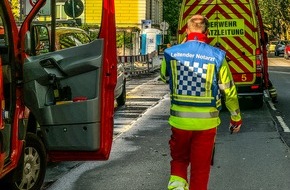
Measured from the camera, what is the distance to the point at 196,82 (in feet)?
18.5

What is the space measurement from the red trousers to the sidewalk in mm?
1760

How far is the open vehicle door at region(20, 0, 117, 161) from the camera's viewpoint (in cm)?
632

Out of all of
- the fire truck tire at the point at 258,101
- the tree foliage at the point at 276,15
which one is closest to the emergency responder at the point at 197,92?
the fire truck tire at the point at 258,101

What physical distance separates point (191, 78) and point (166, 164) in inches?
140

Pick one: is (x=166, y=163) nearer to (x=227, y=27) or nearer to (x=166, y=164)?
(x=166, y=164)

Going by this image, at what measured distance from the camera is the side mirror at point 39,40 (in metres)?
6.65

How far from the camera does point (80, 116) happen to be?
21.1ft

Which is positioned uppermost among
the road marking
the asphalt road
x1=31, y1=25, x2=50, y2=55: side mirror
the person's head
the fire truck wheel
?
the person's head

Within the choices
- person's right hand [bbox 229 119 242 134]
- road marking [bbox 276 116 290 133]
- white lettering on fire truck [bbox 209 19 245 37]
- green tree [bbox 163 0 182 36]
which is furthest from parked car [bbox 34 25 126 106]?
green tree [bbox 163 0 182 36]

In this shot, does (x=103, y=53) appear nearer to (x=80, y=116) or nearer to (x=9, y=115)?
(x=80, y=116)

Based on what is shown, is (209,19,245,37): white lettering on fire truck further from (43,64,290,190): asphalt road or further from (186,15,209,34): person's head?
(186,15,209,34): person's head

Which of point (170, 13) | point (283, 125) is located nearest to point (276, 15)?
point (170, 13)

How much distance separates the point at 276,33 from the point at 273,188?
3713 inches

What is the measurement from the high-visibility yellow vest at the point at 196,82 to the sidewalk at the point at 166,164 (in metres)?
2.00
